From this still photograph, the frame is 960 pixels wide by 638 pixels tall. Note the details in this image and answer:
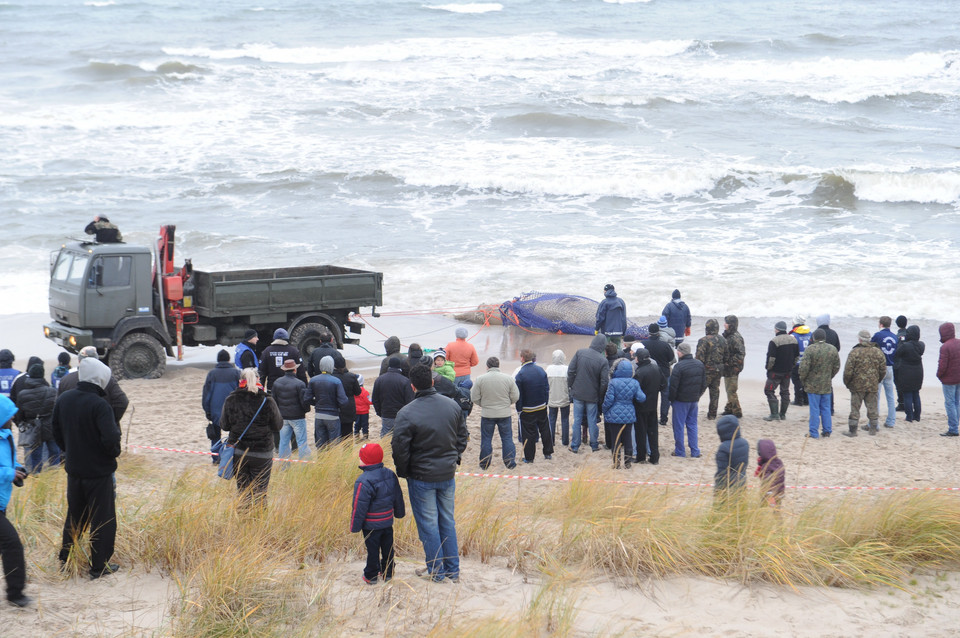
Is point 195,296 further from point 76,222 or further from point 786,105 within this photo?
point 786,105

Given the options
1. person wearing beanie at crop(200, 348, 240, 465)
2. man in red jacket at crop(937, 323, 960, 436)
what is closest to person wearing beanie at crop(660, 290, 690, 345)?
man in red jacket at crop(937, 323, 960, 436)

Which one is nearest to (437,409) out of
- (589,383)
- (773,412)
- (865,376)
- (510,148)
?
(589,383)

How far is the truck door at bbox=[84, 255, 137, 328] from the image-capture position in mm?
13391

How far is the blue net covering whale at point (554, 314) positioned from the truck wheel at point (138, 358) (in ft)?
19.8

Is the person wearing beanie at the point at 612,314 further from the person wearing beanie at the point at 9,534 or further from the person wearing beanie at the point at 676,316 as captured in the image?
the person wearing beanie at the point at 9,534

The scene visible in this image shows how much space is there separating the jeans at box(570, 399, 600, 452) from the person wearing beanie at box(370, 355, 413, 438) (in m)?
2.12

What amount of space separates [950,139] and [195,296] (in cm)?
3026

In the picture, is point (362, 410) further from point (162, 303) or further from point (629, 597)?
point (162, 303)

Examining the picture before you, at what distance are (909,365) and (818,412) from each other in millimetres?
1362

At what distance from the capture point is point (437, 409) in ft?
19.5

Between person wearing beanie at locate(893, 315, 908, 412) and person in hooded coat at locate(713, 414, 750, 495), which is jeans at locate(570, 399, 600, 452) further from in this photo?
person wearing beanie at locate(893, 315, 908, 412)

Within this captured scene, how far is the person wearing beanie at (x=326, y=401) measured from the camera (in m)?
9.44

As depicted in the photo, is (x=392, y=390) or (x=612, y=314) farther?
(x=612, y=314)

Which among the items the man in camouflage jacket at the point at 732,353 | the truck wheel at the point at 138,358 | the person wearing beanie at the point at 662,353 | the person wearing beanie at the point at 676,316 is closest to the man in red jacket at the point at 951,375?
the man in camouflage jacket at the point at 732,353
